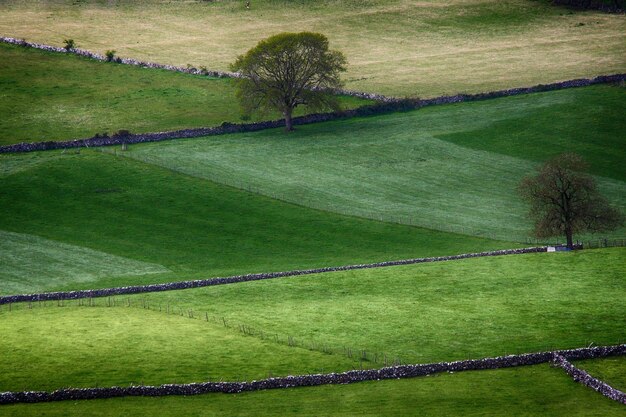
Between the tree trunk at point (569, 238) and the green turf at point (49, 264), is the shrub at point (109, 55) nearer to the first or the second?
the green turf at point (49, 264)

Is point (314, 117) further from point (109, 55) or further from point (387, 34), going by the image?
point (387, 34)

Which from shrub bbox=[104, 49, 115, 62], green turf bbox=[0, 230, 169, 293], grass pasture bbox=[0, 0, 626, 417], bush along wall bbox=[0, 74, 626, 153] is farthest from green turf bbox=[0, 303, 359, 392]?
shrub bbox=[104, 49, 115, 62]

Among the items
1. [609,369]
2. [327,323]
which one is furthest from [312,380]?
[609,369]

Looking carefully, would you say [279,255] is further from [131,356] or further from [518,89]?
[518,89]

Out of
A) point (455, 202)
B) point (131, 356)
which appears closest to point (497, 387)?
point (131, 356)

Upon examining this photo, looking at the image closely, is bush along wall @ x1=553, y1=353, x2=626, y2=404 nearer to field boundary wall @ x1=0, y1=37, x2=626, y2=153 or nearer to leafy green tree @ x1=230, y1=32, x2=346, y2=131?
leafy green tree @ x1=230, y1=32, x2=346, y2=131
